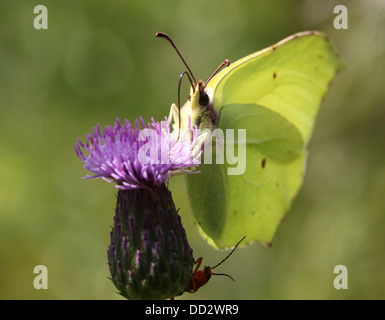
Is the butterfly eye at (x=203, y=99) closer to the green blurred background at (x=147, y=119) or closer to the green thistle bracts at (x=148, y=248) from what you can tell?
the green thistle bracts at (x=148, y=248)

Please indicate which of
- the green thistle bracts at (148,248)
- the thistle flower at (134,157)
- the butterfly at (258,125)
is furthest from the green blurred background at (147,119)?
the thistle flower at (134,157)

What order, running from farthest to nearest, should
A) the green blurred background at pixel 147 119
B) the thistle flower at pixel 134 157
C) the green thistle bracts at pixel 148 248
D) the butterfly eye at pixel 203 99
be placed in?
the green blurred background at pixel 147 119 → the butterfly eye at pixel 203 99 → the thistle flower at pixel 134 157 → the green thistle bracts at pixel 148 248

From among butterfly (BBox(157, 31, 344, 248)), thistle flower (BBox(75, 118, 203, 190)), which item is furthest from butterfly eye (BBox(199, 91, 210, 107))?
thistle flower (BBox(75, 118, 203, 190))

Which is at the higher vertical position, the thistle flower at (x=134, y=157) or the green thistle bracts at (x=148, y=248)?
the thistle flower at (x=134, y=157)

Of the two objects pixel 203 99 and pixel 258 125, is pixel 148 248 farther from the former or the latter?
pixel 258 125

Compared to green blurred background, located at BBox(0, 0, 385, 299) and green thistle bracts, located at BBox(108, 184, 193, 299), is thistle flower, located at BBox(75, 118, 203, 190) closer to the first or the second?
green thistle bracts, located at BBox(108, 184, 193, 299)

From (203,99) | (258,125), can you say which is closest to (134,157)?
(203,99)

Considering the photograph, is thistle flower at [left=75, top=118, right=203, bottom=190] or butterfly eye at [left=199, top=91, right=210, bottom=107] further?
butterfly eye at [left=199, top=91, right=210, bottom=107]
